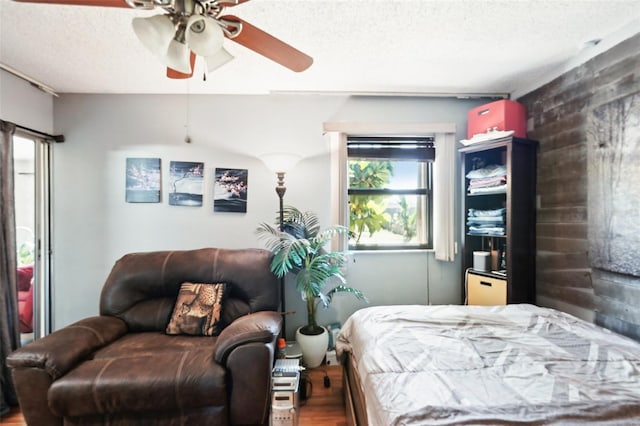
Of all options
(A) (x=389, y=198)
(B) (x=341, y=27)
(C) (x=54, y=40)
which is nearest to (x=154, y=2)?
(B) (x=341, y=27)

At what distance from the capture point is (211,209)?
251cm

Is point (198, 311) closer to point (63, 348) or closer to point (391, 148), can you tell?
point (63, 348)

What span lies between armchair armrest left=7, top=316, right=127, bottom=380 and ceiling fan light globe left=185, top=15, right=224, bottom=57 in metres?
1.69

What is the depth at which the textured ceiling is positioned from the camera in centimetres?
147

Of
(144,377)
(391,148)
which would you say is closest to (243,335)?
(144,377)

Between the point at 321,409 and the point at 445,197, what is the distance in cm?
196

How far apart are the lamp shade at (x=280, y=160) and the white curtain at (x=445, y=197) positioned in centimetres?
133

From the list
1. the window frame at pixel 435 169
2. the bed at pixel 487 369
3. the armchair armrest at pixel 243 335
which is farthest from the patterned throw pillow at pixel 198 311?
the window frame at pixel 435 169

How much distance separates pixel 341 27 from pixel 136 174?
6.84 feet

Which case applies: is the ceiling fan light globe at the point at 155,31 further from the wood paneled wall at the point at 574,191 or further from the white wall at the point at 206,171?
the wood paneled wall at the point at 574,191

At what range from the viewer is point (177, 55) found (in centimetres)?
106

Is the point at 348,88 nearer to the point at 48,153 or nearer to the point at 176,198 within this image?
the point at 176,198

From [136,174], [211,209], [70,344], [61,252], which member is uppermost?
[136,174]

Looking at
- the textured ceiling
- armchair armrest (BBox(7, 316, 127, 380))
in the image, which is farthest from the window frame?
armchair armrest (BBox(7, 316, 127, 380))
